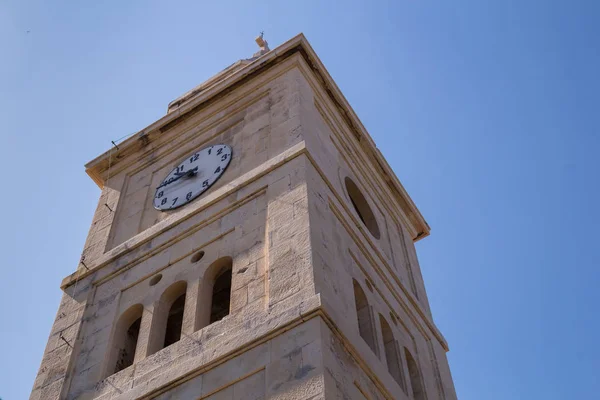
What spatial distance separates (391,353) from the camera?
1458 cm

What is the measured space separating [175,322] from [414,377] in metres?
3.98

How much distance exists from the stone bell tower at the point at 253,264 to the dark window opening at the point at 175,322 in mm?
24

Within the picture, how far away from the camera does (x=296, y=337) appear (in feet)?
37.4

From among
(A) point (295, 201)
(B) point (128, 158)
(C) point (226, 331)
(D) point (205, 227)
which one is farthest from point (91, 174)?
(C) point (226, 331)

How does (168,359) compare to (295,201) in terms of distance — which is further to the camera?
(295,201)

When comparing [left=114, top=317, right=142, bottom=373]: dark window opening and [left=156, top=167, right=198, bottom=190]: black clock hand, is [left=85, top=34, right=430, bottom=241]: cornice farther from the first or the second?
[left=114, top=317, right=142, bottom=373]: dark window opening

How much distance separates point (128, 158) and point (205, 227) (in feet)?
16.9

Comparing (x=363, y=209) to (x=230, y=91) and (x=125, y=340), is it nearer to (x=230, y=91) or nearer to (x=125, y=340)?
(x=230, y=91)

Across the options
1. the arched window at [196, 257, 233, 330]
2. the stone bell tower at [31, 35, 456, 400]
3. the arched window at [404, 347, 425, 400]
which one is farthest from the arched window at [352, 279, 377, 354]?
the arched window at [196, 257, 233, 330]

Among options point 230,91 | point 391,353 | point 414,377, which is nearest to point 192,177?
point 230,91

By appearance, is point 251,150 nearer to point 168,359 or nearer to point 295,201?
point 295,201

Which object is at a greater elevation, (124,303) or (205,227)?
(205,227)

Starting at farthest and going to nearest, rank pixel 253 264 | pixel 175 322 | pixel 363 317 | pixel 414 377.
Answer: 1. pixel 175 322
2. pixel 414 377
3. pixel 363 317
4. pixel 253 264

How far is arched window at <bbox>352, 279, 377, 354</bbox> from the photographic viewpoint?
45.1 ft
